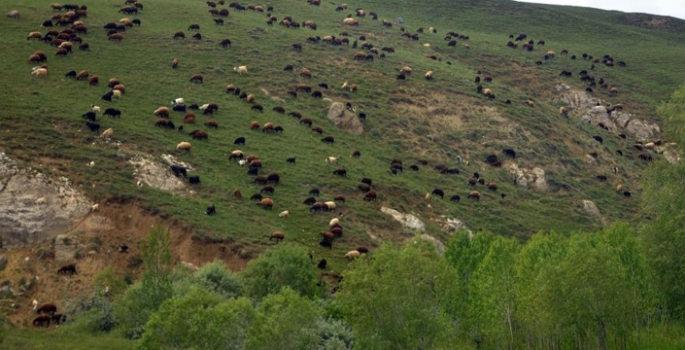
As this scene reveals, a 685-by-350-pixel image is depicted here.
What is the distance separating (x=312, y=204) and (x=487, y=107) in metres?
39.4

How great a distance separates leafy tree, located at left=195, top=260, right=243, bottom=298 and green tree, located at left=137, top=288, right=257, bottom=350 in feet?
46.4

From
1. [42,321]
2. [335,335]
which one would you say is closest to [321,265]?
[335,335]

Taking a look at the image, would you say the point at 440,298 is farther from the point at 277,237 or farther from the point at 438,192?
the point at 438,192

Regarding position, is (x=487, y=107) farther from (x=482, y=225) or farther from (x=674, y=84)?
(x=674, y=84)

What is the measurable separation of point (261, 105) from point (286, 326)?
52.9m

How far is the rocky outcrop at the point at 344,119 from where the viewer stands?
94.4 m

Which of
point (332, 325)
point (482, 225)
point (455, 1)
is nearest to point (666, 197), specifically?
point (332, 325)

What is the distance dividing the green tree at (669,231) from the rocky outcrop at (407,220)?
22938 mm

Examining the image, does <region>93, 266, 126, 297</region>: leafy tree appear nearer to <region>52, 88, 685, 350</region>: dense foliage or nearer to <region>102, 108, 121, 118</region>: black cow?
<region>52, 88, 685, 350</region>: dense foliage

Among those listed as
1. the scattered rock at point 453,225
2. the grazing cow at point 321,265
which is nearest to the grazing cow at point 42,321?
the grazing cow at point 321,265

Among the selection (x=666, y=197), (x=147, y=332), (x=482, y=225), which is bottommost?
(x=482, y=225)

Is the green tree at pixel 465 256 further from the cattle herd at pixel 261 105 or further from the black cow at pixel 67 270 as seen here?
the black cow at pixel 67 270

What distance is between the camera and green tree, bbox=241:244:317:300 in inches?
2261

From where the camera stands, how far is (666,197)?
54.9 m
